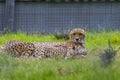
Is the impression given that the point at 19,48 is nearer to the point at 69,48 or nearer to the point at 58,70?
the point at 69,48

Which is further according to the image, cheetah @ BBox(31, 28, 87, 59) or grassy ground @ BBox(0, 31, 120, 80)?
cheetah @ BBox(31, 28, 87, 59)

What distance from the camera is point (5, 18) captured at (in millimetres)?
18344

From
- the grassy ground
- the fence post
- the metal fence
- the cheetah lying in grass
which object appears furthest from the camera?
the metal fence

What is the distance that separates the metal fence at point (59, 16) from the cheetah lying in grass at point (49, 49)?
7062 mm

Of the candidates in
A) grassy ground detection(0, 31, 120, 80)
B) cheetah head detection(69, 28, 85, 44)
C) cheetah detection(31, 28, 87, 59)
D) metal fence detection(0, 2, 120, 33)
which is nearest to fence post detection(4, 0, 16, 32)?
metal fence detection(0, 2, 120, 33)

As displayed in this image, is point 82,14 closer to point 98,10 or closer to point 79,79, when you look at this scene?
point 98,10

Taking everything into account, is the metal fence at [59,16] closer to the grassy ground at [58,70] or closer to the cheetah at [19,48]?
the cheetah at [19,48]

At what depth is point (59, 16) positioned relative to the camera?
726 inches

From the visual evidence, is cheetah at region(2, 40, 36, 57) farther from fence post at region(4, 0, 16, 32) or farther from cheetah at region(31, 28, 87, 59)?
fence post at region(4, 0, 16, 32)

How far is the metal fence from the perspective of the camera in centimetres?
1836

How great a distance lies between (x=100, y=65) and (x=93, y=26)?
1105cm

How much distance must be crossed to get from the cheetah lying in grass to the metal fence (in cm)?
706

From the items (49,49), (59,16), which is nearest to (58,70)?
(49,49)

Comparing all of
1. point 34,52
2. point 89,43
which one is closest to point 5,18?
point 89,43
